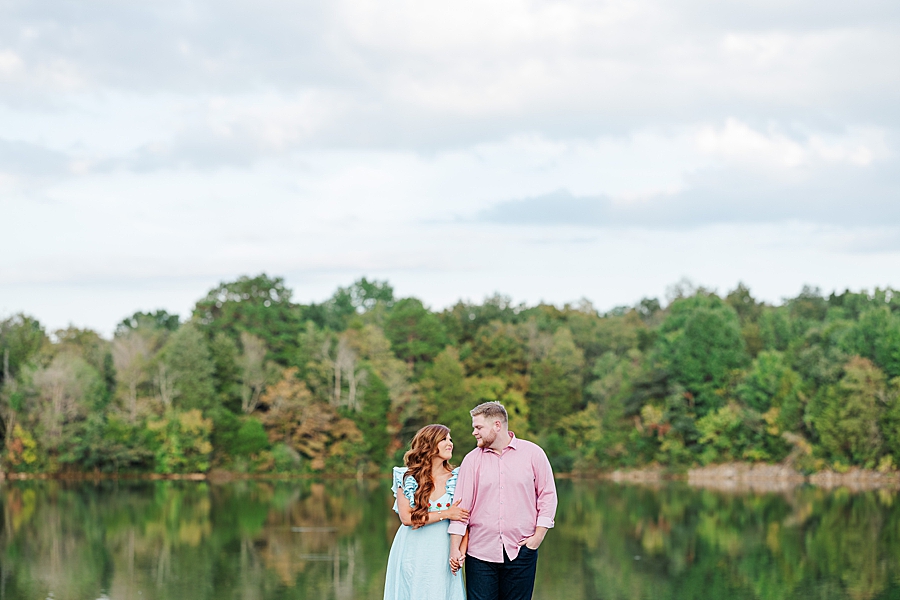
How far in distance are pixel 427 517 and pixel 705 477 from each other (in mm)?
46707

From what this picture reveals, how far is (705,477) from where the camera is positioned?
50.2 metres

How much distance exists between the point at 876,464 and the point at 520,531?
1737 inches

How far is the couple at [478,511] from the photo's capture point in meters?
5.93

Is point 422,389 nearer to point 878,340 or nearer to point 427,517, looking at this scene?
point 878,340

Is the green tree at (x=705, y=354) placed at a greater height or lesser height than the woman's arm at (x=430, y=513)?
greater

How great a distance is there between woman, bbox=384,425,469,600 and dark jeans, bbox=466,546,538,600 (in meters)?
0.12

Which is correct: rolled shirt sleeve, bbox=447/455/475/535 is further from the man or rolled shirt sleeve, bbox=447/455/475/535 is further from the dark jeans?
the dark jeans

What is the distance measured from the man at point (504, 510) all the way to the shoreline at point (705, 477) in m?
38.4

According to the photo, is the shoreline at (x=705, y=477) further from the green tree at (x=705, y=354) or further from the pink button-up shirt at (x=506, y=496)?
the pink button-up shirt at (x=506, y=496)

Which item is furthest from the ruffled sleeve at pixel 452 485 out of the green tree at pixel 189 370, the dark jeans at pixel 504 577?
the green tree at pixel 189 370

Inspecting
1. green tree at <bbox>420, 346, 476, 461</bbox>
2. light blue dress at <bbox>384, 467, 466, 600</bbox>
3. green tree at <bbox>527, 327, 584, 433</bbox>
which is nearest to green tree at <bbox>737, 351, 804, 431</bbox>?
green tree at <bbox>527, 327, 584, 433</bbox>

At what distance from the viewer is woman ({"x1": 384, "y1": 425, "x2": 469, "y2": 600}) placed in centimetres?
596

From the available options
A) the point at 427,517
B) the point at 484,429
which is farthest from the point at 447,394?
the point at 484,429

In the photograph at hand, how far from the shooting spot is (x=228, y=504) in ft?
110
